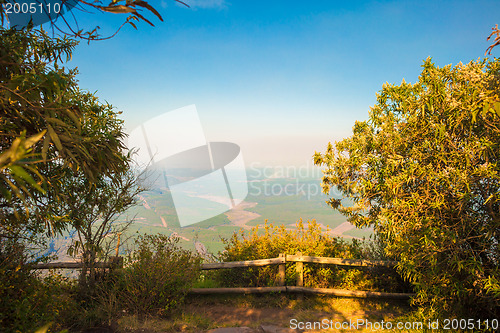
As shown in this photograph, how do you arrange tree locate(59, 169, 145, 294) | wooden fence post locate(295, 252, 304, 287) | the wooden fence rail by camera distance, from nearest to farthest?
tree locate(59, 169, 145, 294) → the wooden fence rail → wooden fence post locate(295, 252, 304, 287)

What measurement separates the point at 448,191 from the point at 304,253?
396cm

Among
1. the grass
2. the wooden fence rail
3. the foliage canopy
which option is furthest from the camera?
the wooden fence rail

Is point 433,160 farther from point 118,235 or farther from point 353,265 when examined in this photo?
point 118,235

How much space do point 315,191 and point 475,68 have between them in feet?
12.5

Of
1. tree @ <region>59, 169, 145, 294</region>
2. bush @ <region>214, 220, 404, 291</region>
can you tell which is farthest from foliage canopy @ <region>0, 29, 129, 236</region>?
bush @ <region>214, 220, 404, 291</region>

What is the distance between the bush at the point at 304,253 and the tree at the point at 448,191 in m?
1.80

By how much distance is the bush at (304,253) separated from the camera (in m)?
6.99

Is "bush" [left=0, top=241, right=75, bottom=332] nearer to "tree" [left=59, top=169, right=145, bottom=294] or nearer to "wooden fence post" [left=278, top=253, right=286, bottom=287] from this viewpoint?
"tree" [left=59, top=169, right=145, bottom=294]

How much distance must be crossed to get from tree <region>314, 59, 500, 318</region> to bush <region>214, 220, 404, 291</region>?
1.80m

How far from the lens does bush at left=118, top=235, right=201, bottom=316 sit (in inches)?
215

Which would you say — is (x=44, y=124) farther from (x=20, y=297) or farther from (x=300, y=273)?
(x=300, y=273)

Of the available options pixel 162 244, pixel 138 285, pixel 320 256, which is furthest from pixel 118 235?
pixel 320 256

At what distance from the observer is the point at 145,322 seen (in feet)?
16.4

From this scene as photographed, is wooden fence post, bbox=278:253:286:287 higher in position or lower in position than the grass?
higher
